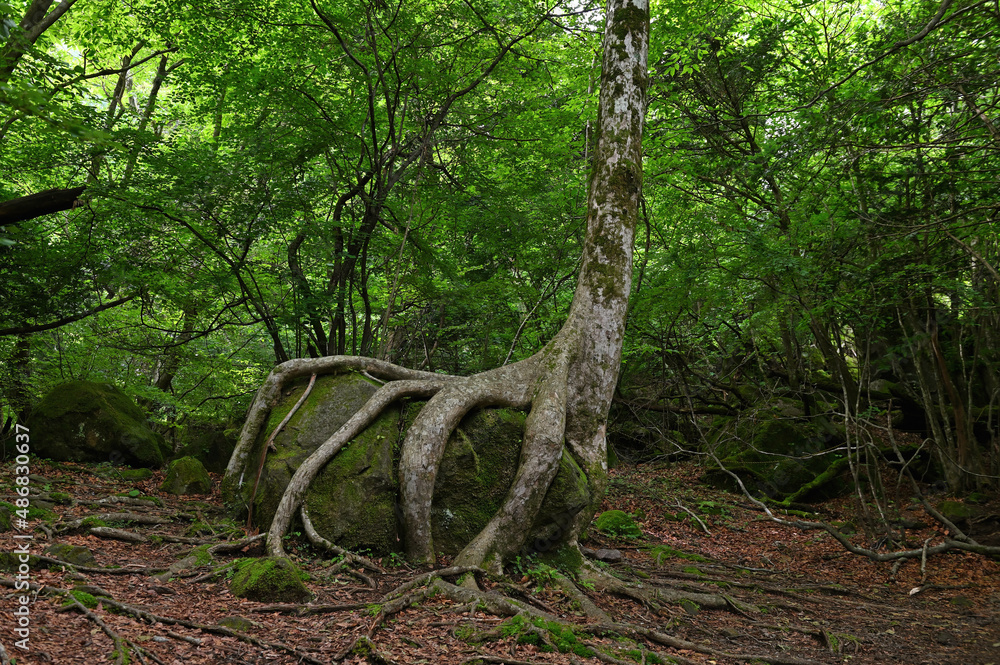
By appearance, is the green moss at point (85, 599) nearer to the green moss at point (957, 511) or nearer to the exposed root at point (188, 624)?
the exposed root at point (188, 624)

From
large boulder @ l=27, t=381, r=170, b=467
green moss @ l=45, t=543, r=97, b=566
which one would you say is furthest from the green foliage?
large boulder @ l=27, t=381, r=170, b=467

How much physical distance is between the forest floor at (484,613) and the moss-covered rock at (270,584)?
99 mm

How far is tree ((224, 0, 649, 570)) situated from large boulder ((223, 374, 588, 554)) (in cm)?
16

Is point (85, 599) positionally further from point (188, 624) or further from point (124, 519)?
point (124, 519)

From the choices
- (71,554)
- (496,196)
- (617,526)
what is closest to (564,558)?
(617,526)

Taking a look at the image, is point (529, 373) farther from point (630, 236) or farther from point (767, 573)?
point (767, 573)

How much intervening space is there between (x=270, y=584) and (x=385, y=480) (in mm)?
1517

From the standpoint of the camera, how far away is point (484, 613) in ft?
15.1

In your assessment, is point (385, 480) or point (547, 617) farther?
point (385, 480)

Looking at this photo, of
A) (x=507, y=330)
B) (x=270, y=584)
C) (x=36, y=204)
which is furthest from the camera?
(x=507, y=330)

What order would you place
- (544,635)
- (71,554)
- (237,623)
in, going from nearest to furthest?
(237,623), (544,635), (71,554)

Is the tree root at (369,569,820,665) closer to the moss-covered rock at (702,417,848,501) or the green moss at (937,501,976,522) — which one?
the green moss at (937,501,976,522)

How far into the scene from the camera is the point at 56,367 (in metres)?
11.1

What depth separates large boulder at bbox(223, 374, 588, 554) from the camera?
5.71 m
